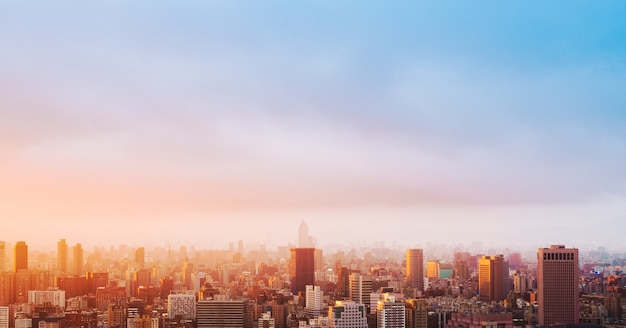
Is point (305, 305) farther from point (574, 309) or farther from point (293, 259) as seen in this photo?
point (574, 309)

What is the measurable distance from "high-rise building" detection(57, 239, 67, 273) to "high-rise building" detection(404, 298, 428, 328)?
4438mm

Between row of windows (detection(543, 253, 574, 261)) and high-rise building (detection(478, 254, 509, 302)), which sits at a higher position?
row of windows (detection(543, 253, 574, 261))

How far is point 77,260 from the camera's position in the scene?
1305 cm

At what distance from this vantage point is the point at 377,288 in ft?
46.4

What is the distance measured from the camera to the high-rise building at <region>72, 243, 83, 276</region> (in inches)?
457


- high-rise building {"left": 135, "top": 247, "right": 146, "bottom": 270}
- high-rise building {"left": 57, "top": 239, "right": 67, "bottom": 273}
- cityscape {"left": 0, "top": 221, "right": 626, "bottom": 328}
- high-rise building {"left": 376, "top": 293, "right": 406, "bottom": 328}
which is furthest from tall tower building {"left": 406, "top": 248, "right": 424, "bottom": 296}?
high-rise building {"left": 57, "top": 239, "right": 67, "bottom": 273}

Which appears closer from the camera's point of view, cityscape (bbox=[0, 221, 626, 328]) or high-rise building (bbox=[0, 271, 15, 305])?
cityscape (bbox=[0, 221, 626, 328])

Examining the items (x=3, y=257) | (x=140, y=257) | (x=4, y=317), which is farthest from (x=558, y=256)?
(x=3, y=257)

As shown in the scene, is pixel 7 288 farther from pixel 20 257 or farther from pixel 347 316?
pixel 347 316

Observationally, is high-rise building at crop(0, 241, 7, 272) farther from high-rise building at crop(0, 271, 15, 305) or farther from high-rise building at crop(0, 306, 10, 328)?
high-rise building at crop(0, 306, 10, 328)

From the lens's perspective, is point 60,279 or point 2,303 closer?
point 2,303

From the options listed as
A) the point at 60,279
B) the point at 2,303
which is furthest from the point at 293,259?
the point at 2,303

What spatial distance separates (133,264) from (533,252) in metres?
5.91

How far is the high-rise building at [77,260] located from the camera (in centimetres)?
1161
